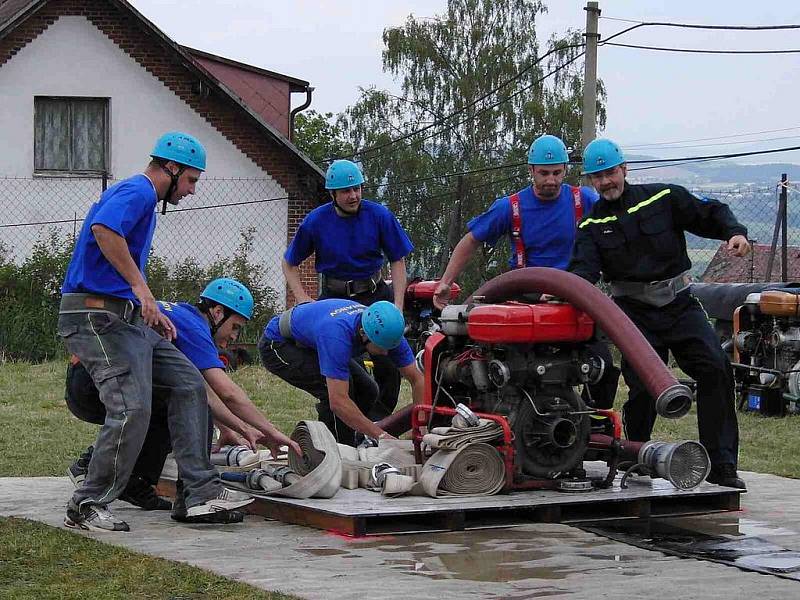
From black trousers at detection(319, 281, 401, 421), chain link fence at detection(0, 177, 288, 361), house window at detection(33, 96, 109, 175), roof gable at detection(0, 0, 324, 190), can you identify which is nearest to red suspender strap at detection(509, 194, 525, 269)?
black trousers at detection(319, 281, 401, 421)

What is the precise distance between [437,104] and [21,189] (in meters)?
19.5

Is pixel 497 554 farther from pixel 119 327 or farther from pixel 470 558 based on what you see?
pixel 119 327

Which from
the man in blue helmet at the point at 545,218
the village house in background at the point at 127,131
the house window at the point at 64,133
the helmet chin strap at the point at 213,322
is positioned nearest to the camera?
the helmet chin strap at the point at 213,322

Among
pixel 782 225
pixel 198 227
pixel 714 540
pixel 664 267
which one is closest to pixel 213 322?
pixel 664 267

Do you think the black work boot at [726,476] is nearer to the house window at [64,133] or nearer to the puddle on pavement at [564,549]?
the puddle on pavement at [564,549]

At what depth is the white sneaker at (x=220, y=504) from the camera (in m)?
6.98

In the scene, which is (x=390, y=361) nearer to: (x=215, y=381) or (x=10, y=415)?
(x=215, y=381)

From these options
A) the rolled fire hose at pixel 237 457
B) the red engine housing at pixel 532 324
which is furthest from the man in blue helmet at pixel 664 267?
the rolled fire hose at pixel 237 457

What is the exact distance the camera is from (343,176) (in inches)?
359

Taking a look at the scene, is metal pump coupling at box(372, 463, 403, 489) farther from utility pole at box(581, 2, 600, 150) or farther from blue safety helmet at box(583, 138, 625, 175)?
utility pole at box(581, 2, 600, 150)

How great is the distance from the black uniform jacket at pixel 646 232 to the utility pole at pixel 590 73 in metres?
11.4

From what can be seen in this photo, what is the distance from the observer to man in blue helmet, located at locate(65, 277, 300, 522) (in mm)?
7211

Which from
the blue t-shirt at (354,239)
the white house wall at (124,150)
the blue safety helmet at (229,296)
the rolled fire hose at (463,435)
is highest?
the white house wall at (124,150)

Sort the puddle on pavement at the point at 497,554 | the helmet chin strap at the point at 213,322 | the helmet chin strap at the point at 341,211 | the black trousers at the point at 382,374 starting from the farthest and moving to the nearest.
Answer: the black trousers at the point at 382,374 < the helmet chin strap at the point at 341,211 < the helmet chin strap at the point at 213,322 < the puddle on pavement at the point at 497,554
